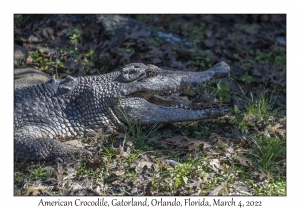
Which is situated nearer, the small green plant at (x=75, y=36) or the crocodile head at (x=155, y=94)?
the crocodile head at (x=155, y=94)

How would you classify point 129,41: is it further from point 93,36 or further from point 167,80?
point 167,80

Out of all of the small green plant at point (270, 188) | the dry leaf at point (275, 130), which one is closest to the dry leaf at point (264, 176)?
the small green plant at point (270, 188)

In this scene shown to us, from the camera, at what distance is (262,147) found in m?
5.56

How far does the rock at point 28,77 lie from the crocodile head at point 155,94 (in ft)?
6.35

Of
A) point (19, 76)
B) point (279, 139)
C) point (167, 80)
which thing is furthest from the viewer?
point (19, 76)

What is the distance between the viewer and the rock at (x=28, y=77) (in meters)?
7.53

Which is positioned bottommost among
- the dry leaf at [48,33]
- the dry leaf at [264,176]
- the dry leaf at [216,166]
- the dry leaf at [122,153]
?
the dry leaf at [264,176]

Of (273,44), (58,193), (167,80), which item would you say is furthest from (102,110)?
(273,44)

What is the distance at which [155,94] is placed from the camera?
250 inches

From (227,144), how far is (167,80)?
1183mm

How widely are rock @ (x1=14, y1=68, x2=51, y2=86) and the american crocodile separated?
1.19m

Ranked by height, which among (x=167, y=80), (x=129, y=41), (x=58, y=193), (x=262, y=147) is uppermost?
(x=129, y=41)

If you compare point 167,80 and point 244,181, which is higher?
point 167,80

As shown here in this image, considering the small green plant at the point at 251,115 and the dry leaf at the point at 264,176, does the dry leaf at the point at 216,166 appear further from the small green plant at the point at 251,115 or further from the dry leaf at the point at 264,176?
the small green plant at the point at 251,115
